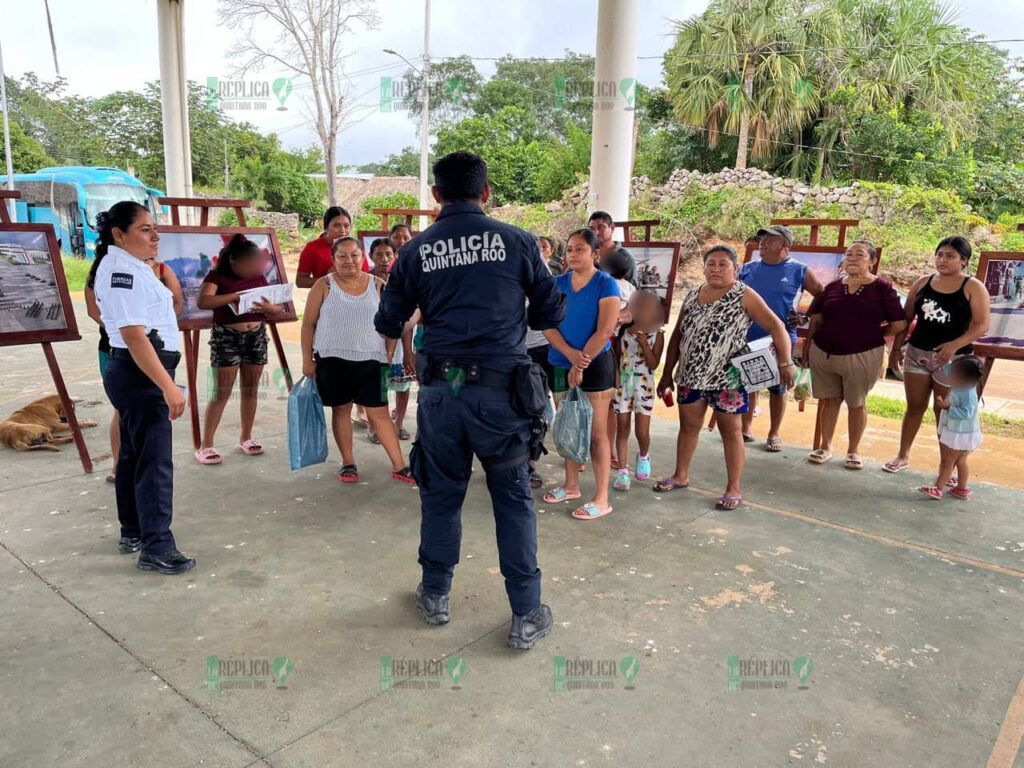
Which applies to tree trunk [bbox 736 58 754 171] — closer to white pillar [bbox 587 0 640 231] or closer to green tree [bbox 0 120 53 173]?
white pillar [bbox 587 0 640 231]

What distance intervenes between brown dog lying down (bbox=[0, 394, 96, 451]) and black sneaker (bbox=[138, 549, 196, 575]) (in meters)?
2.13

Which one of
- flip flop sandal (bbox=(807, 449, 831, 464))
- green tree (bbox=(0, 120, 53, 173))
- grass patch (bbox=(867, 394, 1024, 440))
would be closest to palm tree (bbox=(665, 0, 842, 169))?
grass patch (bbox=(867, 394, 1024, 440))

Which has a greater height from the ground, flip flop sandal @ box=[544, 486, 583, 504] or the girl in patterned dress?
the girl in patterned dress

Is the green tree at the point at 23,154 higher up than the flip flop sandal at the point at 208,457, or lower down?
higher up

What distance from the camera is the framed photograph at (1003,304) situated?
4496 millimetres

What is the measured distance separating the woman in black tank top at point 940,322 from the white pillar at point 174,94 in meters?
9.02

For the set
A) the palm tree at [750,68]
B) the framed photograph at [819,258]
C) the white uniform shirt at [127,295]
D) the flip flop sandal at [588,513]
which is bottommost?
the flip flop sandal at [588,513]

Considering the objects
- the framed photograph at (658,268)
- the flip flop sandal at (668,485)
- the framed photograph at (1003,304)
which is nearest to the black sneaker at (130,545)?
the flip flop sandal at (668,485)

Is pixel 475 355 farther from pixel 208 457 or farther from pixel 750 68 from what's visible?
pixel 750 68

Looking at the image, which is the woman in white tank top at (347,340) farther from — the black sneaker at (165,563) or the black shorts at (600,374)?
the black sneaker at (165,563)

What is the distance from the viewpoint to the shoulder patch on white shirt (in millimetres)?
3043

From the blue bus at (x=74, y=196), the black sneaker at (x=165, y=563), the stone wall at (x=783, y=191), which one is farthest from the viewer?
the blue bus at (x=74, y=196)

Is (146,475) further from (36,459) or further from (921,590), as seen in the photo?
(921,590)

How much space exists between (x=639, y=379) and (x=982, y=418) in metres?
4.08
